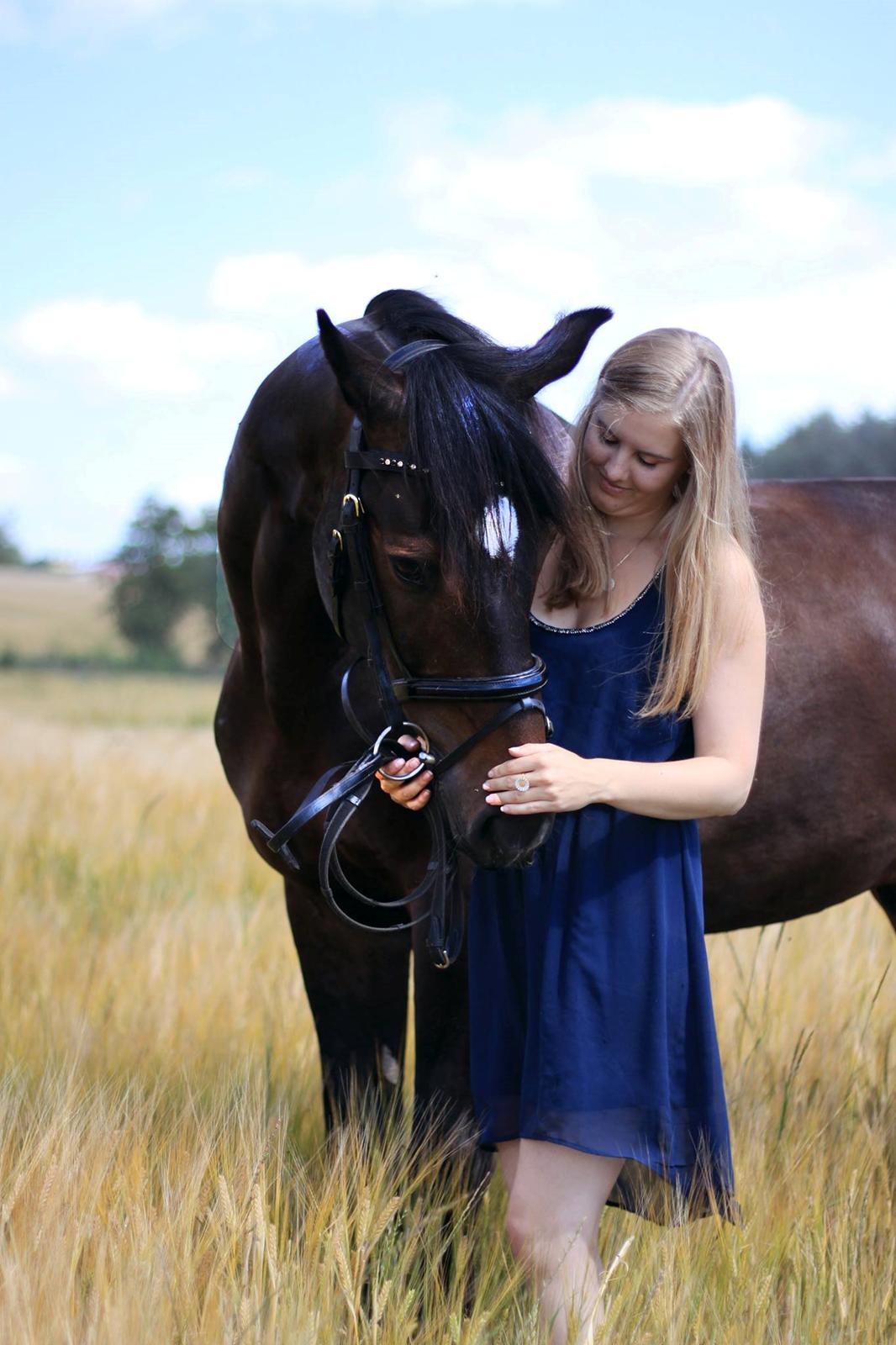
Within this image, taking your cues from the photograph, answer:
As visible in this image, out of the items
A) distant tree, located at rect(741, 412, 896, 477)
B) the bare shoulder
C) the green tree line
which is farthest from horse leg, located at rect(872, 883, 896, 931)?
distant tree, located at rect(741, 412, 896, 477)

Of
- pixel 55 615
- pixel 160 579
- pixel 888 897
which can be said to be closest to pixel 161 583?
pixel 160 579

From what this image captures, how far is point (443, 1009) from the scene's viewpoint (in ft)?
8.42

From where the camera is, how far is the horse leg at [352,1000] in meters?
2.98

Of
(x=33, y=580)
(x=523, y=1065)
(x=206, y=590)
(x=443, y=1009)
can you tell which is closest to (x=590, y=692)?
(x=523, y=1065)

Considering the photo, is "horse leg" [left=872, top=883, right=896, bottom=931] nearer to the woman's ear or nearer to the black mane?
the woman's ear

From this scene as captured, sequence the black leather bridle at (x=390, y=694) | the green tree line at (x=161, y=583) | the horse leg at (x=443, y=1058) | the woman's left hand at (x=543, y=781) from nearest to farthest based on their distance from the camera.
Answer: the woman's left hand at (x=543, y=781) → the black leather bridle at (x=390, y=694) → the horse leg at (x=443, y=1058) → the green tree line at (x=161, y=583)

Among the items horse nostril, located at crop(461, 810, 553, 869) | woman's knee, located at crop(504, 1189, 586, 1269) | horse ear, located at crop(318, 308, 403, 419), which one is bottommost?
woman's knee, located at crop(504, 1189, 586, 1269)

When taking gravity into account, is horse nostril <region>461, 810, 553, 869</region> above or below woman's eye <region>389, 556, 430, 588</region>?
below

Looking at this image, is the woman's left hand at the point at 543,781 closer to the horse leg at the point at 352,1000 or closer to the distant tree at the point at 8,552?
the horse leg at the point at 352,1000

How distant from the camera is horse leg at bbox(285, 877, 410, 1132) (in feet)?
9.78

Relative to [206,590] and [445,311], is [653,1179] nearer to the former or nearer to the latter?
[445,311]

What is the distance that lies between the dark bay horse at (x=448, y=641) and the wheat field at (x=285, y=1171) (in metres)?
0.36

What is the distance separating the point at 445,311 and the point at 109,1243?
187 cm

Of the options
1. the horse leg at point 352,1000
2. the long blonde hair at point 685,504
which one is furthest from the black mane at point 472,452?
the horse leg at point 352,1000
